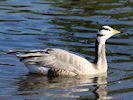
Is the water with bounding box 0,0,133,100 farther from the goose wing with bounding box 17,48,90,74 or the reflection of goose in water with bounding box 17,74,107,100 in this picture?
the goose wing with bounding box 17,48,90,74

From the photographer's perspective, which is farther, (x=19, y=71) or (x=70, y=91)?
(x=19, y=71)

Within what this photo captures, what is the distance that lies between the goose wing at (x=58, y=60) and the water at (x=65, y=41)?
30cm

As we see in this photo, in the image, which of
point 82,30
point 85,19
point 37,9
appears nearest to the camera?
point 82,30

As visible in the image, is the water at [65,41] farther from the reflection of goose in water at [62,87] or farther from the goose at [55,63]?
the goose at [55,63]

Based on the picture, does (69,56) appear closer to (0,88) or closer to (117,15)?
(0,88)

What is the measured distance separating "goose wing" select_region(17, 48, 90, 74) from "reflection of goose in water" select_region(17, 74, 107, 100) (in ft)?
0.92

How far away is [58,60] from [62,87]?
4.19 ft

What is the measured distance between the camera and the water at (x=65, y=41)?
13586 mm

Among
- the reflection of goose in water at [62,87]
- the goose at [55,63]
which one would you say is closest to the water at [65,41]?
the reflection of goose in water at [62,87]

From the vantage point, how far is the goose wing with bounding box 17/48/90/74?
15125 mm

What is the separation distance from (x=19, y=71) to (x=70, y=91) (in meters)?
2.19

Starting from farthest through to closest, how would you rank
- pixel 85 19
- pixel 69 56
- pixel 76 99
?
pixel 85 19
pixel 69 56
pixel 76 99

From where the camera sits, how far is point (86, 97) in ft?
43.0

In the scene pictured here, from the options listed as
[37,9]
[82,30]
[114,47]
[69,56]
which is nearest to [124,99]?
[69,56]
